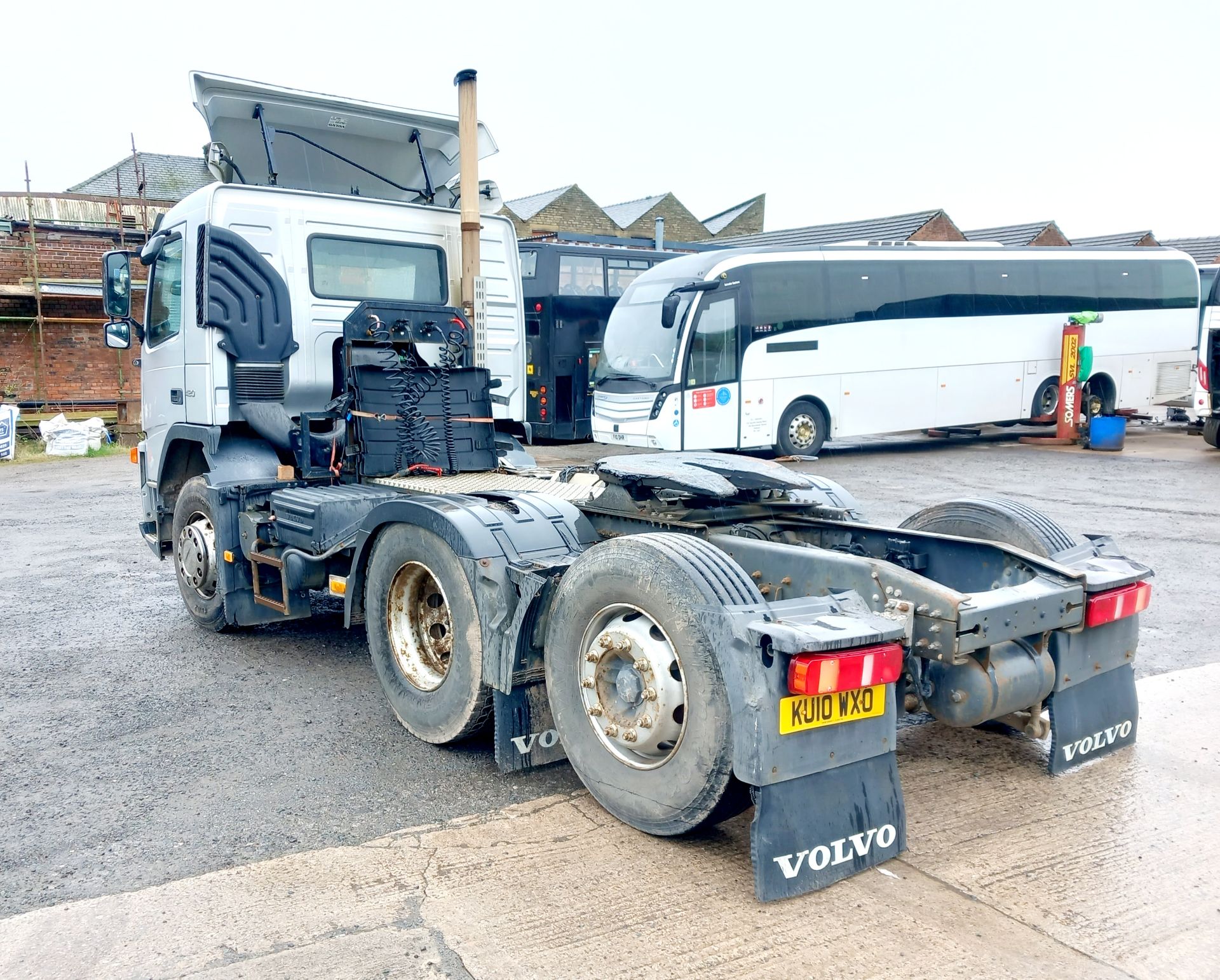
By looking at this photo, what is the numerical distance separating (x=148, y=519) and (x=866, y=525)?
17.2ft

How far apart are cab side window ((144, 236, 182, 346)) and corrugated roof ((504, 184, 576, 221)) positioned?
3837 centimetres

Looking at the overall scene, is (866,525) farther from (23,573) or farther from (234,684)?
(23,573)

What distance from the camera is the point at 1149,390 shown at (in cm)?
2069

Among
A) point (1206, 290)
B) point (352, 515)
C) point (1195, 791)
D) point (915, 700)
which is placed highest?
point (1206, 290)

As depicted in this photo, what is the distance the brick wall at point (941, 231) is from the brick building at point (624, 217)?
38.5ft

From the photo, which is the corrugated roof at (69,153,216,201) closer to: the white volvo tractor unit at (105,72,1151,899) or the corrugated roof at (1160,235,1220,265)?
the white volvo tractor unit at (105,72,1151,899)

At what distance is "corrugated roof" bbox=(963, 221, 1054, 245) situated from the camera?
36812mm

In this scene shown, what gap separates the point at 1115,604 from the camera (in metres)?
3.73

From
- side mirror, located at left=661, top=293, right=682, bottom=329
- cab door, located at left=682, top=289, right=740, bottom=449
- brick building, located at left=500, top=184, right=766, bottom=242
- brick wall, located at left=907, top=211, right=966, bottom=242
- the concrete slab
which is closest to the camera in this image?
the concrete slab

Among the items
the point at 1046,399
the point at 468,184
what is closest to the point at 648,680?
the point at 468,184

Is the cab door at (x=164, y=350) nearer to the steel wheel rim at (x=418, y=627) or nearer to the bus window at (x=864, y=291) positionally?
A: the steel wheel rim at (x=418, y=627)

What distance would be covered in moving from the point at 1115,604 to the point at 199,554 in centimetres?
502

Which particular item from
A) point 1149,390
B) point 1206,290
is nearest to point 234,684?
point 1149,390

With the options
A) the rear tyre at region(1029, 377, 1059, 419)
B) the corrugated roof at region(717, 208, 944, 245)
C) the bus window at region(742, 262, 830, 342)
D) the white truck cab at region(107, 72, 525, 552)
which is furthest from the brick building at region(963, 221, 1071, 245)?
the white truck cab at region(107, 72, 525, 552)
